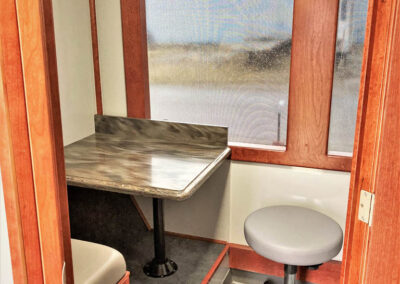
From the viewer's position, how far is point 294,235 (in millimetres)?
1916

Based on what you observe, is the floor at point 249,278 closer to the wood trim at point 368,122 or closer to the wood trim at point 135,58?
the wood trim at point 135,58

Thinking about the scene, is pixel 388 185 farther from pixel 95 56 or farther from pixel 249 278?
pixel 95 56

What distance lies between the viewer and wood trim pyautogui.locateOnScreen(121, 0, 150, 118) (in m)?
2.33

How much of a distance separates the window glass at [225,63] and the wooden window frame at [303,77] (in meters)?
0.06

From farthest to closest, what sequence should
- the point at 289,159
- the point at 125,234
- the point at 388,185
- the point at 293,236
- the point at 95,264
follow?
1. the point at 125,234
2. the point at 289,159
3. the point at 293,236
4. the point at 95,264
5. the point at 388,185

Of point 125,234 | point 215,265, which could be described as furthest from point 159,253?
point 125,234

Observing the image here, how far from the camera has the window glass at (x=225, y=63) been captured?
2.18 m

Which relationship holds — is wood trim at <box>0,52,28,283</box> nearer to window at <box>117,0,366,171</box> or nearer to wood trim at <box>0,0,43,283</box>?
wood trim at <box>0,0,43,283</box>

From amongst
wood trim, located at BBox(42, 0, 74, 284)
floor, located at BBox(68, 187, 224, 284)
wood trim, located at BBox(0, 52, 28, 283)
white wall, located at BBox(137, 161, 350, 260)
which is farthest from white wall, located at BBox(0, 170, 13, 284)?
white wall, located at BBox(137, 161, 350, 260)

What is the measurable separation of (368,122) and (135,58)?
1.68 metres

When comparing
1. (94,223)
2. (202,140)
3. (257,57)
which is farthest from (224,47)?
(94,223)

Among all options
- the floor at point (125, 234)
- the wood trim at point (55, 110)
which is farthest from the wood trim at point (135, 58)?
the wood trim at point (55, 110)

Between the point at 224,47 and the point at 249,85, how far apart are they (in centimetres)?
24

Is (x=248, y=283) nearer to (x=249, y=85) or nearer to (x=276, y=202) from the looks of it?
Answer: (x=276, y=202)
